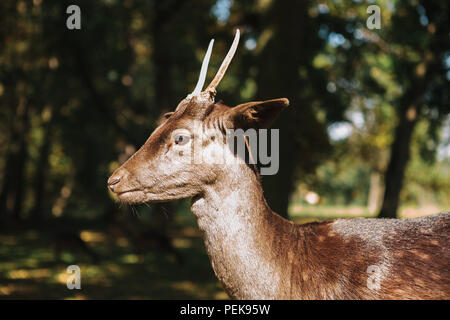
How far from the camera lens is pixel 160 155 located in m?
3.52

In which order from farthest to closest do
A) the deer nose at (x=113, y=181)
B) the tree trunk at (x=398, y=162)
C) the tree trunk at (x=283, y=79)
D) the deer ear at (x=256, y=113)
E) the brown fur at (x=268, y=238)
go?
the tree trunk at (x=398, y=162)
the tree trunk at (x=283, y=79)
the deer nose at (x=113, y=181)
the deer ear at (x=256, y=113)
the brown fur at (x=268, y=238)

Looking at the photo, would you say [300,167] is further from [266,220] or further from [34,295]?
[266,220]

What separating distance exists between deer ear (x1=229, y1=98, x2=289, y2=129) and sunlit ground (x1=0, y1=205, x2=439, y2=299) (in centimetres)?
564

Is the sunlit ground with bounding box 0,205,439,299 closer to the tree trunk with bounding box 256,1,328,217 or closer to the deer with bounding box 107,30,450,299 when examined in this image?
the tree trunk with bounding box 256,1,328,217

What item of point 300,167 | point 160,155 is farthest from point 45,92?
point 160,155

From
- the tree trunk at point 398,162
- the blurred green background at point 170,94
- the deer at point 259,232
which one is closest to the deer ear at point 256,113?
the deer at point 259,232

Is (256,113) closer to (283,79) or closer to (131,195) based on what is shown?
(131,195)

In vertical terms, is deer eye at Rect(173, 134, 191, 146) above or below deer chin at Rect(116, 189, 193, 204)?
above

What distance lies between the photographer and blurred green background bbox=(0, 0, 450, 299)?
8.39 meters

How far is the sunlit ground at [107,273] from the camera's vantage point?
8.30 metres

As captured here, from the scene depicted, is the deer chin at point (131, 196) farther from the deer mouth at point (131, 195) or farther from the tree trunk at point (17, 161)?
the tree trunk at point (17, 161)

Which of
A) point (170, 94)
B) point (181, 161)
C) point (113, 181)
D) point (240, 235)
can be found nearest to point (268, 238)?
point (240, 235)

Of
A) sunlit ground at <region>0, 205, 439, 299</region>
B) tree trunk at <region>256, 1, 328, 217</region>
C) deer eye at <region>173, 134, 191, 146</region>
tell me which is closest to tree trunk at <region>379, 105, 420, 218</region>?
A: sunlit ground at <region>0, 205, 439, 299</region>

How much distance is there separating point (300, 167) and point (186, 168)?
12.9m
